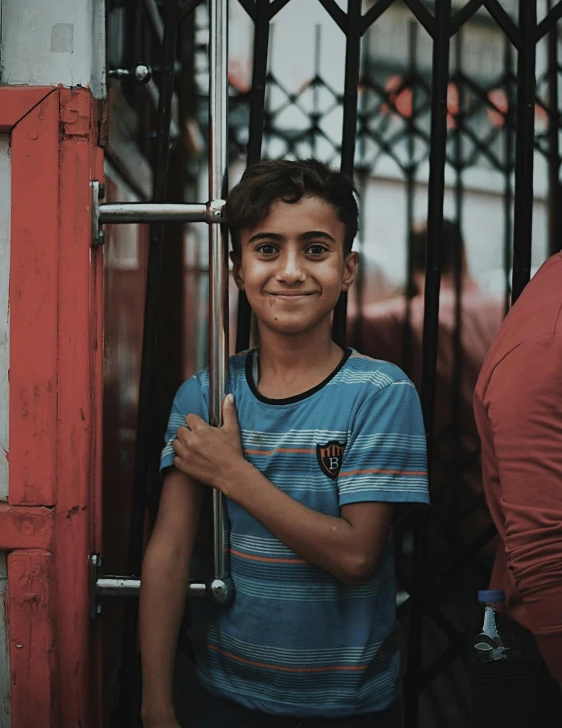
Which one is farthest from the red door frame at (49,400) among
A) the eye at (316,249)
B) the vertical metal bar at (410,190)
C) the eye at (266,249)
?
the vertical metal bar at (410,190)

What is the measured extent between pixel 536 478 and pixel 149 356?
987mm

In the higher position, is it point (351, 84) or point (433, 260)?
point (351, 84)

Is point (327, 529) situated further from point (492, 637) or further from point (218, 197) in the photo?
point (218, 197)

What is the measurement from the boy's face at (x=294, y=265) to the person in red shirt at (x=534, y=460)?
0.39 meters

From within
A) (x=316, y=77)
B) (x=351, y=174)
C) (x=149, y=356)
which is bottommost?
(x=149, y=356)

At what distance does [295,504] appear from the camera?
Answer: 4.60 ft

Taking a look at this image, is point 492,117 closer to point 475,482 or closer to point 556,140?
point 556,140

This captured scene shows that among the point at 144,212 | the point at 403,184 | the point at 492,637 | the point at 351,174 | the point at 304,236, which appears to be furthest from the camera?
the point at 403,184

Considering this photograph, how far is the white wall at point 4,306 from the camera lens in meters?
1.53

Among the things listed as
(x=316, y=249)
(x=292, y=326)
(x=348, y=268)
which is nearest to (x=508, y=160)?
(x=348, y=268)

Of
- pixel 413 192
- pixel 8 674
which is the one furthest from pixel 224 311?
pixel 413 192

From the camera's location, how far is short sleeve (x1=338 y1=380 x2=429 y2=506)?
1411 mm

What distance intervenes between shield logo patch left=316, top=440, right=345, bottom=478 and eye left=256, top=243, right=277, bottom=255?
41 centimetres

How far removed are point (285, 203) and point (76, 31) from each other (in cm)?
59
